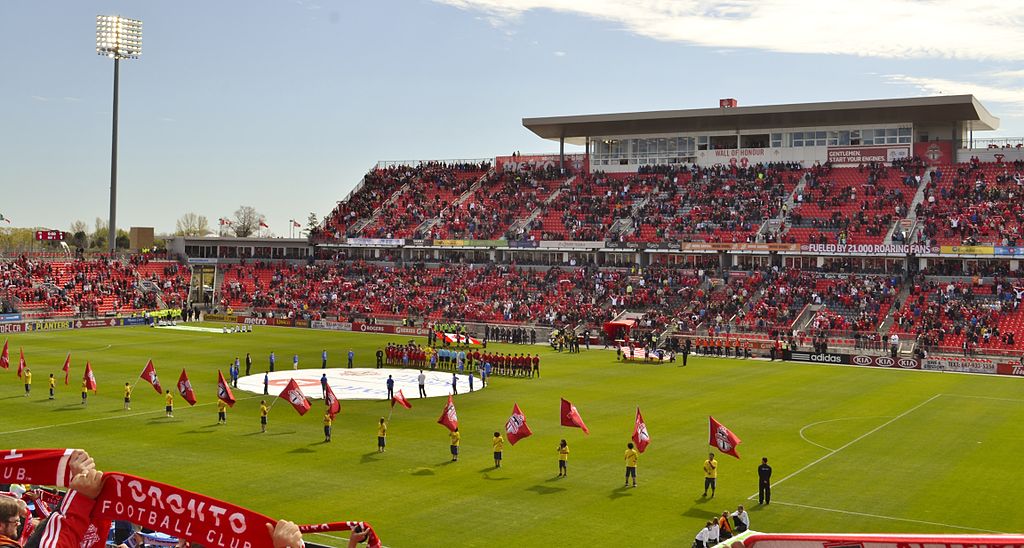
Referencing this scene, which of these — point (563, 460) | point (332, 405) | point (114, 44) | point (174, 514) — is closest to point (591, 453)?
point (563, 460)

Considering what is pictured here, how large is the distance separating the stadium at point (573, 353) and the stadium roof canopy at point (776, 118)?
0.32m

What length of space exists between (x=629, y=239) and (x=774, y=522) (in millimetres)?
59000

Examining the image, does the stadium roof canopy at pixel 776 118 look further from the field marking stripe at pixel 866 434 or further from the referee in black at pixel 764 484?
the referee in black at pixel 764 484

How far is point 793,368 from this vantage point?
188ft

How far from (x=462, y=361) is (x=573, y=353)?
1223cm

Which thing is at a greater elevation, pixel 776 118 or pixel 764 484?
pixel 776 118

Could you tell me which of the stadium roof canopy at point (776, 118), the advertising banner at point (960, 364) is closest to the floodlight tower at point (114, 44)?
the stadium roof canopy at point (776, 118)

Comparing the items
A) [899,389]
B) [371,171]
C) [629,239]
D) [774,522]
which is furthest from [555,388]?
[371,171]

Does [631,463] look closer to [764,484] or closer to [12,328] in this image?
[764,484]

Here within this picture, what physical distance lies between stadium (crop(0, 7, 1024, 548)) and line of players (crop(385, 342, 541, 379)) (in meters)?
0.22

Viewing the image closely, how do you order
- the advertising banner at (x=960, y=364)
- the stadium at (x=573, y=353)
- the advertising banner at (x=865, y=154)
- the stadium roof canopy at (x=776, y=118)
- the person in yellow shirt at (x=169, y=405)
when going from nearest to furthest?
1. the stadium at (x=573, y=353)
2. the person in yellow shirt at (x=169, y=405)
3. the advertising banner at (x=960, y=364)
4. the stadium roof canopy at (x=776, y=118)
5. the advertising banner at (x=865, y=154)

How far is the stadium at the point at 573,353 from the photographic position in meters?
24.2

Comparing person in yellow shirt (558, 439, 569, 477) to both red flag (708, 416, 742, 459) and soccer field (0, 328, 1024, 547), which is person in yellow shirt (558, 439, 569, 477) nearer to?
soccer field (0, 328, 1024, 547)

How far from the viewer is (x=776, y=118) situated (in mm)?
85688
